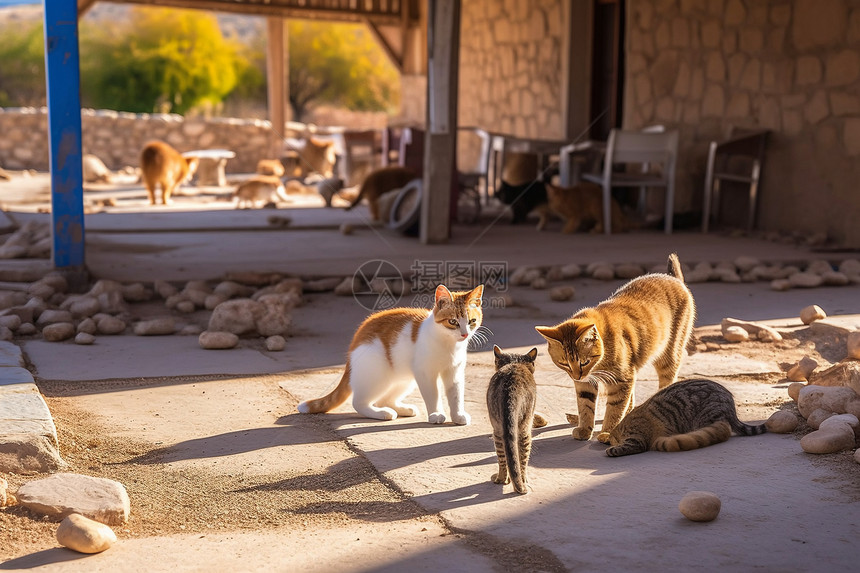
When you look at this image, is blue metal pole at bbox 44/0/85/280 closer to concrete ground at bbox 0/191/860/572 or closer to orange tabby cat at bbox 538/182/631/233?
concrete ground at bbox 0/191/860/572

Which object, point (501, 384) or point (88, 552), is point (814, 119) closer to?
point (501, 384)

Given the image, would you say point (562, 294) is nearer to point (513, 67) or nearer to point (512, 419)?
point (512, 419)

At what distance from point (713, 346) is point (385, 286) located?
2.28m

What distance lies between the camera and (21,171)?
16312 mm

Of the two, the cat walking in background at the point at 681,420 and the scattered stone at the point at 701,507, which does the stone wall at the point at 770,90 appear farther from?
the scattered stone at the point at 701,507

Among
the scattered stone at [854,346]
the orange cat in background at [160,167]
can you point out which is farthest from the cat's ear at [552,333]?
the orange cat in background at [160,167]

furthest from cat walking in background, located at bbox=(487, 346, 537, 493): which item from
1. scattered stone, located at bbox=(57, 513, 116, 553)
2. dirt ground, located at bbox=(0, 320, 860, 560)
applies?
scattered stone, located at bbox=(57, 513, 116, 553)

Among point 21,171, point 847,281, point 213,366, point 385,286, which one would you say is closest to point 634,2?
point 847,281

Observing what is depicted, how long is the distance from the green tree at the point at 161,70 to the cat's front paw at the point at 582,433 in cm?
2784

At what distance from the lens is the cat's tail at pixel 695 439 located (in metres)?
3.18

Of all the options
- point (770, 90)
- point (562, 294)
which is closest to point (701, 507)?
point (562, 294)

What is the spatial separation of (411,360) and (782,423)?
54.6 inches

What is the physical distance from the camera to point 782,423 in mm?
3309

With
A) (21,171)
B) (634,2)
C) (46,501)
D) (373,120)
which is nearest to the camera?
(46,501)
